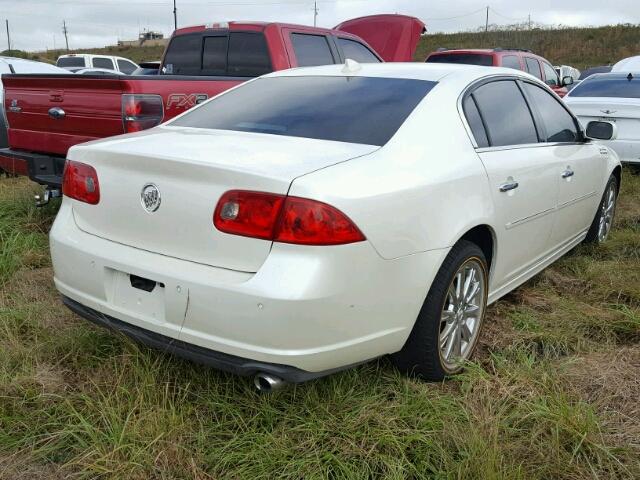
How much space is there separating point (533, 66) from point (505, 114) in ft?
27.4

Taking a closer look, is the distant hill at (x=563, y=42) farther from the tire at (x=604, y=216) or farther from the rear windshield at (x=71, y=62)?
the tire at (x=604, y=216)

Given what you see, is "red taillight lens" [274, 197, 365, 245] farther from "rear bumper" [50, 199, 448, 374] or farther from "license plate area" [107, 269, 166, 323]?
"license plate area" [107, 269, 166, 323]

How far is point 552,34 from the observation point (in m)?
49.0

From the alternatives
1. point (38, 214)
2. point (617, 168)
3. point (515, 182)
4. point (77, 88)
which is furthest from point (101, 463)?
point (617, 168)

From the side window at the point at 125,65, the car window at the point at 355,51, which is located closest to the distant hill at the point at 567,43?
the side window at the point at 125,65

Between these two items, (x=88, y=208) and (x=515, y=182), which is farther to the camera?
(x=515, y=182)

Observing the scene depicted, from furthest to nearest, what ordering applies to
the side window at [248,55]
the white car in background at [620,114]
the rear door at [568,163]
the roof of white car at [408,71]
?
the white car in background at [620,114], the side window at [248,55], the rear door at [568,163], the roof of white car at [408,71]

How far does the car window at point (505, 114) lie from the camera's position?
3.26 meters

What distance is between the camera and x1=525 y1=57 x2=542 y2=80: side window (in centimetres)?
1080

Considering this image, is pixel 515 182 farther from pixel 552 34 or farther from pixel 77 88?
pixel 552 34

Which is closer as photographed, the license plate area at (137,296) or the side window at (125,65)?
the license plate area at (137,296)

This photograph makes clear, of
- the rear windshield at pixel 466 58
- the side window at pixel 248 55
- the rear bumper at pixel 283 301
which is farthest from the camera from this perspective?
the rear windshield at pixel 466 58

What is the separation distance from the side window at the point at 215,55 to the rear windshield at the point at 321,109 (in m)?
3.05

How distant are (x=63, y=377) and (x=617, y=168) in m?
4.46
